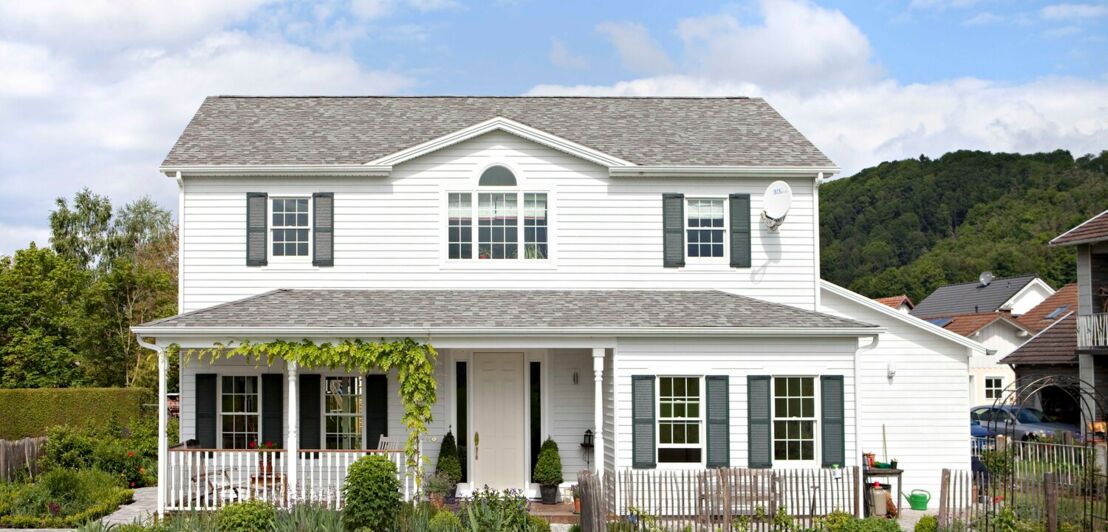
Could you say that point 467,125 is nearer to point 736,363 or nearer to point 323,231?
point 323,231

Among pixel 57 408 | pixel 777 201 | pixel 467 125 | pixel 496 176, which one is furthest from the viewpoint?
pixel 57 408

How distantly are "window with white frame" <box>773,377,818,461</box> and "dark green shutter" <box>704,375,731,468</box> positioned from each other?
2.74 ft

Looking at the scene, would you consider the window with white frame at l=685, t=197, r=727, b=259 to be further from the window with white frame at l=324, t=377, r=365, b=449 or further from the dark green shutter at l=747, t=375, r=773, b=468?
the window with white frame at l=324, t=377, r=365, b=449

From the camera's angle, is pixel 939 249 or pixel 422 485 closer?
pixel 422 485

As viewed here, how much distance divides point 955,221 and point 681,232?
53883 mm

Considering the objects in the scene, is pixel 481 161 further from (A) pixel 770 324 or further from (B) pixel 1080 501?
(B) pixel 1080 501

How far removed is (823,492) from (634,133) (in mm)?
8102

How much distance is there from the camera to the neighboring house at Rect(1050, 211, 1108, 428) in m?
25.9

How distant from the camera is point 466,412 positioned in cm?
1870

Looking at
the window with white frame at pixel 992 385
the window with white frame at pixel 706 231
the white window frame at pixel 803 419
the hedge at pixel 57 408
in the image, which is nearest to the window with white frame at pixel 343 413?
the window with white frame at pixel 706 231

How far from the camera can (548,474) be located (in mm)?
17594

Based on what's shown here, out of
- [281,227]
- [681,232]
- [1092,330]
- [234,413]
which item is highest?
[281,227]

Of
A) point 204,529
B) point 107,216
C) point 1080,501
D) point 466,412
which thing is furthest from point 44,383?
point 1080,501

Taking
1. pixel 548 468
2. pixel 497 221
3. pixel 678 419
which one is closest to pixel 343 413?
pixel 548 468
